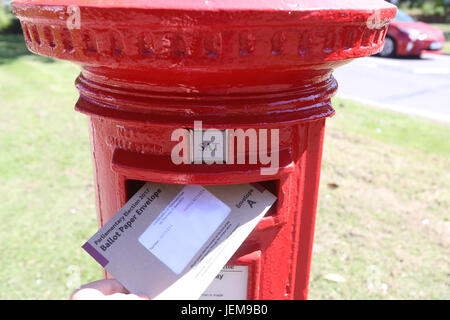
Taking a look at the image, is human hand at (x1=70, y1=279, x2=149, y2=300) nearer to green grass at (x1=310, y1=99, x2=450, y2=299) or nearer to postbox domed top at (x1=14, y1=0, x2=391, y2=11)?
postbox domed top at (x1=14, y1=0, x2=391, y2=11)

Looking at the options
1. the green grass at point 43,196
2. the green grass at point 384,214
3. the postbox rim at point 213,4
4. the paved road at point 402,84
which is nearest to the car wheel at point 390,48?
the paved road at point 402,84

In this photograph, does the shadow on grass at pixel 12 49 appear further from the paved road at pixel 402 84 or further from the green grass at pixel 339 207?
the paved road at pixel 402 84

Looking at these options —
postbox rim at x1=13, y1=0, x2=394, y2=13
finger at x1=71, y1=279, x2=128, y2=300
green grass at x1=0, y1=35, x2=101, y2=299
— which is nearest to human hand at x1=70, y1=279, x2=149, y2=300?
finger at x1=71, y1=279, x2=128, y2=300

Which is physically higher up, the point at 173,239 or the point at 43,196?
the point at 173,239

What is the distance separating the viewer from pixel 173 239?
1083 millimetres

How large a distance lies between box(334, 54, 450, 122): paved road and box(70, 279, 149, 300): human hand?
17.1 ft

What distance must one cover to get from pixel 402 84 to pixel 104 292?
7.19 metres

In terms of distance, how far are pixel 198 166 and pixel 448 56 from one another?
431 inches

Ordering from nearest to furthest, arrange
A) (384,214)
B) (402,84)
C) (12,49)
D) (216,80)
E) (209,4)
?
(209,4), (216,80), (384,214), (402,84), (12,49)

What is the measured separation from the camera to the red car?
948 cm

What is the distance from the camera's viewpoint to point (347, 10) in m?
0.84

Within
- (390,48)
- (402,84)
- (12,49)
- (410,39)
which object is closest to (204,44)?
(402,84)

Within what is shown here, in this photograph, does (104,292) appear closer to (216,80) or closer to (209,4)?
(216,80)
